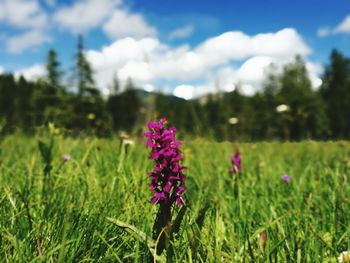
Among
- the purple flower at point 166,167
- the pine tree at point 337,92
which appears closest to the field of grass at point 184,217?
the purple flower at point 166,167

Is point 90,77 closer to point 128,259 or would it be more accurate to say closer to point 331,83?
point 331,83

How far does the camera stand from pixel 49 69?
57.2m

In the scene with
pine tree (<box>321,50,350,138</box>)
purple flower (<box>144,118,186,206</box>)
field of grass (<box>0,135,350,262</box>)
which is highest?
pine tree (<box>321,50,350,138</box>)

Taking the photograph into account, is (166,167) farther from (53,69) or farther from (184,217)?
(53,69)

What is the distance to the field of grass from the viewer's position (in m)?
1.44

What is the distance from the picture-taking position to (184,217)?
1948 mm

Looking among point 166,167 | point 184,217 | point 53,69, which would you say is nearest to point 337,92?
point 53,69

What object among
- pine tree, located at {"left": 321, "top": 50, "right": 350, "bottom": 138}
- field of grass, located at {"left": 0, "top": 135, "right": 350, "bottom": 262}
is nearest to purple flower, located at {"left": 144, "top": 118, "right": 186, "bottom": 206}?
field of grass, located at {"left": 0, "top": 135, "right": 350, "bottom": 262}

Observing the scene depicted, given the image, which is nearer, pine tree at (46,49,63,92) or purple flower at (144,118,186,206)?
purple flower at (144,118,186,206)

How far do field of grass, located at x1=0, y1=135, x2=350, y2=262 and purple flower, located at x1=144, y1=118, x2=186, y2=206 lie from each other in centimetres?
13

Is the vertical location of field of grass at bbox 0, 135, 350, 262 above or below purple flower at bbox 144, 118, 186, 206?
below

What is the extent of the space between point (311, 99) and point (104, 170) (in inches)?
2740

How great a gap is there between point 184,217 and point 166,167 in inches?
26.1

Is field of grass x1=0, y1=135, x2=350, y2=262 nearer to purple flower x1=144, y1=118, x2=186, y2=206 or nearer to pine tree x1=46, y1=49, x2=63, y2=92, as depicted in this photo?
purple flower x1=144, y1=118, x2=186, y2=206
